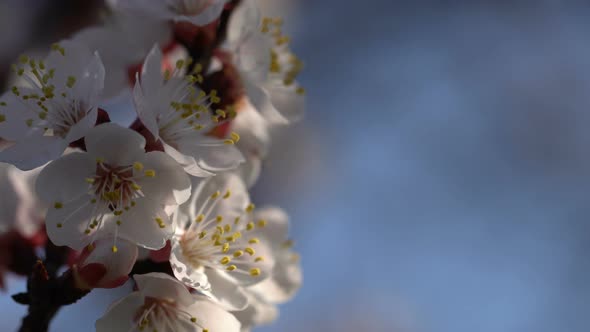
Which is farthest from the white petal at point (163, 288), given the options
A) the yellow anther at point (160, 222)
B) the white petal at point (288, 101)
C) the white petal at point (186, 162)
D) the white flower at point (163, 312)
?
the white petal at point (288, 101)

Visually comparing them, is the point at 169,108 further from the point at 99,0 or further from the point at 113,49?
the point at 99,0

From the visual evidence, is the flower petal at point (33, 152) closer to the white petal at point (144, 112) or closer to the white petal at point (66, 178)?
the white petal at point (66, 178)

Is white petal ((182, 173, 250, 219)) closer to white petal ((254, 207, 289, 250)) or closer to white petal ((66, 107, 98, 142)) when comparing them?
white petal ((254, 207, 289, 250))

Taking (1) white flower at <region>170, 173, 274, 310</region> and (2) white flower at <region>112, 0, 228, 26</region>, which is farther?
(2) white flower at <region>112, 0, 228, 26</region>

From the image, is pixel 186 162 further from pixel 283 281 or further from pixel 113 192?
pixel 283 281

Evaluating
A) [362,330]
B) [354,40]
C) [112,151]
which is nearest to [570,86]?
[354,40]

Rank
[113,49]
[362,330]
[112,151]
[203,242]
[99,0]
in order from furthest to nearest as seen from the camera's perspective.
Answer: [362,330] → [99,0] → [113,49] → [203,242] → [112,151]

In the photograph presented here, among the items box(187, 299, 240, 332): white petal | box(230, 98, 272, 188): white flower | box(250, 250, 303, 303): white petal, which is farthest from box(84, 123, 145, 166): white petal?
box(250, 250, 303, 303): white petal
